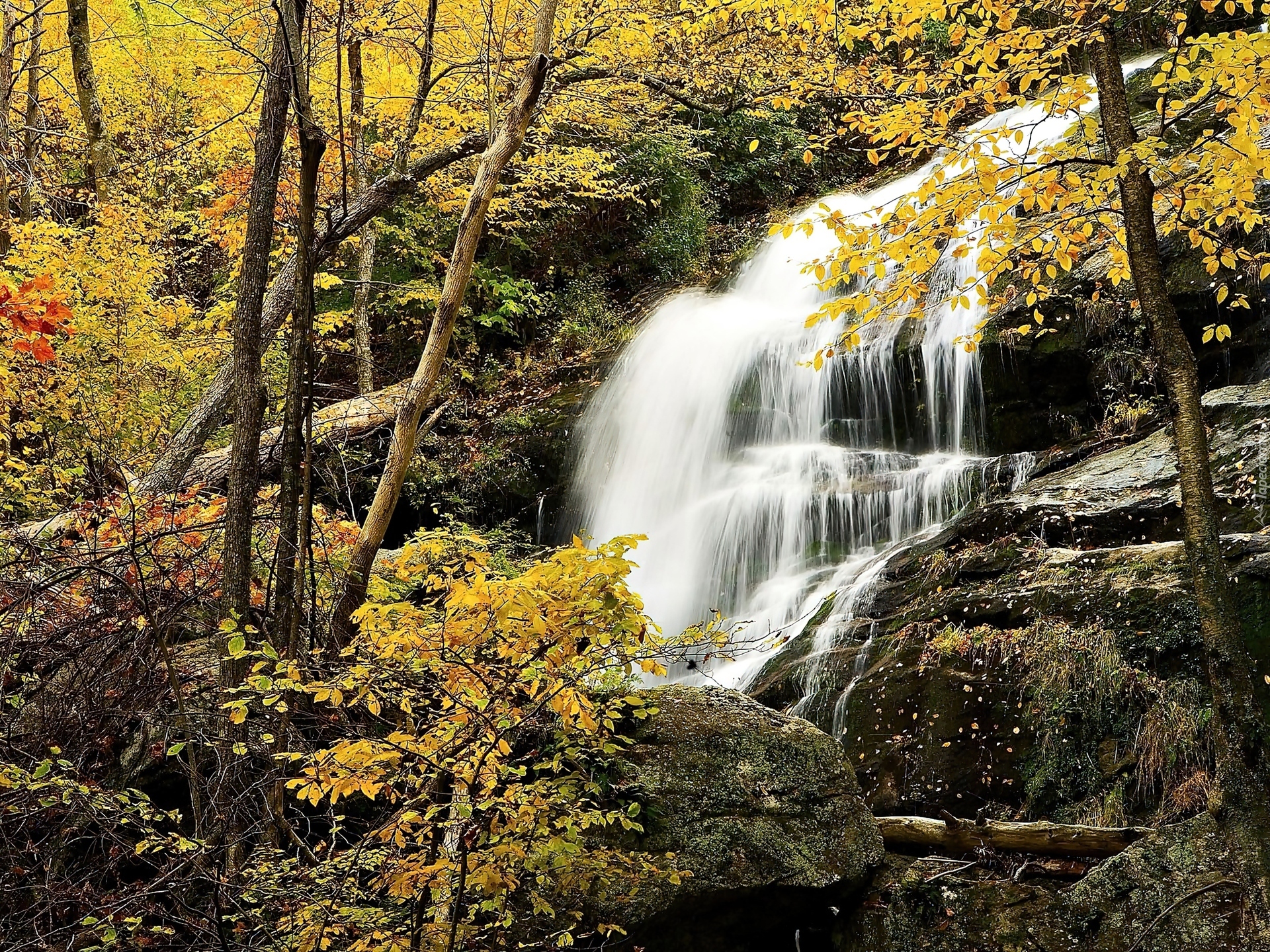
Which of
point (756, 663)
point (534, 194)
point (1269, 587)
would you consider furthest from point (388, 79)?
point (1269, 587)

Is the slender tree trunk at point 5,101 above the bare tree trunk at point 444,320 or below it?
above

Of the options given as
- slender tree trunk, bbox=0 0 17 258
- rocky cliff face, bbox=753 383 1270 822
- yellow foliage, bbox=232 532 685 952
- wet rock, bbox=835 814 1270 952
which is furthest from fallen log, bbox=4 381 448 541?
rocky cliff face, bbox=753 383 1270 822

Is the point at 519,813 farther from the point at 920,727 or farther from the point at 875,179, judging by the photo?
the point at 875,179

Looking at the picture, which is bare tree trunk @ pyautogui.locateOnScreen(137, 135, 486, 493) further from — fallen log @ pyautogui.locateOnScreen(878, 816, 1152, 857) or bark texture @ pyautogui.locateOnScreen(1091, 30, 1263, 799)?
fallen log @ pyautogui.locateOnScreen(878, 816, 1152, 857)

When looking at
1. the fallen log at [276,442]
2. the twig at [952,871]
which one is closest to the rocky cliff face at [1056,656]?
the twig at [952,871]

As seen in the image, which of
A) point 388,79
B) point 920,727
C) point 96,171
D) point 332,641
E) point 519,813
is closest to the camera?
point 519,813

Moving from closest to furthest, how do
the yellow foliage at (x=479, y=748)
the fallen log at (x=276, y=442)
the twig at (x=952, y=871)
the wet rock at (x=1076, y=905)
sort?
1. the yellow foliage at (x=479, y=748)
2. the wet rock at (x=1076, y=905)
3. the twig at (x=952, y=871)
4. the fallen log at (x=276, y=442)

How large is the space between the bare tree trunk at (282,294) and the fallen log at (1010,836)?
3562mm

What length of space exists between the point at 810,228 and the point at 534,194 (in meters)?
10.2

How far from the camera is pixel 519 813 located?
2.77 m

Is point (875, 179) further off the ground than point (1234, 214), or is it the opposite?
point (875, 179)

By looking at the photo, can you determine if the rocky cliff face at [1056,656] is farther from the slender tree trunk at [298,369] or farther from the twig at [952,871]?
the slender tree trunk at [298,369]

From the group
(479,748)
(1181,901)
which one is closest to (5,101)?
(479,748)

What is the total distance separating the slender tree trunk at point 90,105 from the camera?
319 inches
